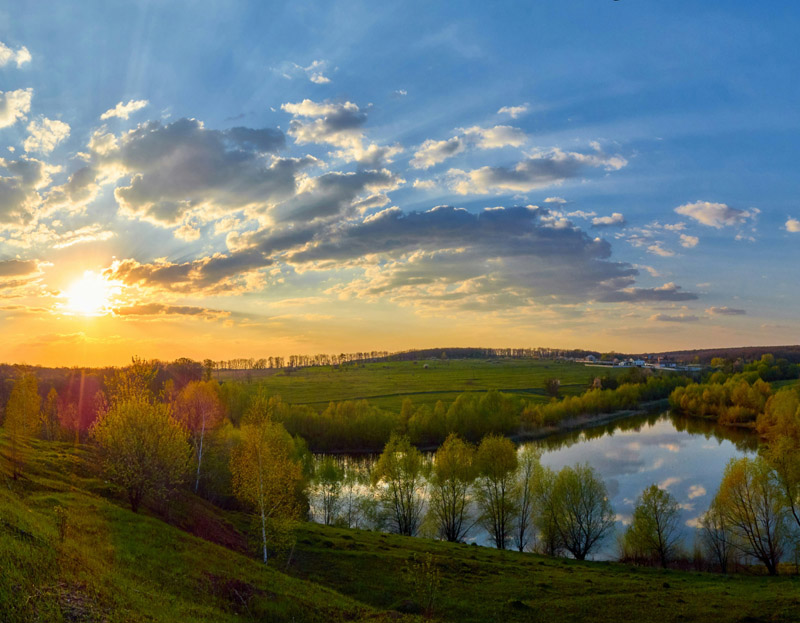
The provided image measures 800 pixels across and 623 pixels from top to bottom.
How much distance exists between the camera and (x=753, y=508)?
51094mm

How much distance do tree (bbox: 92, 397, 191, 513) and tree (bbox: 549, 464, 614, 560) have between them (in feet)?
125

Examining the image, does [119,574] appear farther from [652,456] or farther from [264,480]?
[652,456]

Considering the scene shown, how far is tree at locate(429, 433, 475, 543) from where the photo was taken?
198ft

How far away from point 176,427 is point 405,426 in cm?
7515

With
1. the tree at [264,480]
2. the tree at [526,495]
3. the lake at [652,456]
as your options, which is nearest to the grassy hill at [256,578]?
the tree at [264,480]

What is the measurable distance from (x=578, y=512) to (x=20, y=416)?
53.7 metres

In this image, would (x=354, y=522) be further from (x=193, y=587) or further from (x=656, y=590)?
(x=193, y=587)

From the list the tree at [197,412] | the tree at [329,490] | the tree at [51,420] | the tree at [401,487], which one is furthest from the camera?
the tree at [51,420]

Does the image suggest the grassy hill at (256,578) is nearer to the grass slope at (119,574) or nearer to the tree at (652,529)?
the grass slope at (119,574)

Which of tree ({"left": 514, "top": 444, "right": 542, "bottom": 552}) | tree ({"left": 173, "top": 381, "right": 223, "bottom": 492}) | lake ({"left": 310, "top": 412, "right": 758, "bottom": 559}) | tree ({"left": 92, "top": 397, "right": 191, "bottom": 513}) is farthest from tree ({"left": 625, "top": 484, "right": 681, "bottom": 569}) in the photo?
tree ({"left": 173, "top": 381, "right": 223, "bottom": 492})

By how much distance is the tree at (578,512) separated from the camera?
5319 cm

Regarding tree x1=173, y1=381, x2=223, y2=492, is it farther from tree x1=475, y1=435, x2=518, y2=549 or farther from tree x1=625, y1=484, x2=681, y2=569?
tree x1=625, y1=484, x2=681, y2=569

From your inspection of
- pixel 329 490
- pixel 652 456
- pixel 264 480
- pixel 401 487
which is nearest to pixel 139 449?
pixel 264 480

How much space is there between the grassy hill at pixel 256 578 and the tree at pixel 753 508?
937cm
